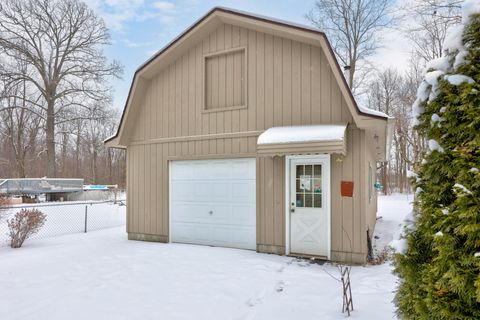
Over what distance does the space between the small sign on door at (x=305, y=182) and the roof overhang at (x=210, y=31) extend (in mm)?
1418

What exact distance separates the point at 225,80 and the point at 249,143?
1.60 metres

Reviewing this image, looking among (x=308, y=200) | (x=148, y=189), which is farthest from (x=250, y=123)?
(x=148, y=189)

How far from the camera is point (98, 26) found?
67.0ft

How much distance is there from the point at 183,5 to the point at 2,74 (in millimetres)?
13517

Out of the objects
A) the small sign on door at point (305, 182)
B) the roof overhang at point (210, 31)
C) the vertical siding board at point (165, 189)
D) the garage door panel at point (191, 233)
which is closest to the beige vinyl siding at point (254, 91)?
the roof overhang at point (210, 31)

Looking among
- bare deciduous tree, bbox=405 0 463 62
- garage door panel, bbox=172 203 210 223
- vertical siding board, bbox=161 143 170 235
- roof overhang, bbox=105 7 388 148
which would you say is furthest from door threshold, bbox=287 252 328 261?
bare deciduous tree, bbox=405 0 463 62

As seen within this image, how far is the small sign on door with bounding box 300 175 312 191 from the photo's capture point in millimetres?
6164

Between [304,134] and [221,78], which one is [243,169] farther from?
[221,78]

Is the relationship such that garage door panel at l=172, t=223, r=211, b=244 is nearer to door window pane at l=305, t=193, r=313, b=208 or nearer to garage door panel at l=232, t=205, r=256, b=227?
garage door panel at l=232, t=205, r=256, b=227

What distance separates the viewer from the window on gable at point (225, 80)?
695cm

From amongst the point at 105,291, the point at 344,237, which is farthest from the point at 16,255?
the point at 344,237

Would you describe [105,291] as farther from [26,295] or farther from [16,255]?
[16,255]

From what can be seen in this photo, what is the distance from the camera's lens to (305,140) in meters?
5.50

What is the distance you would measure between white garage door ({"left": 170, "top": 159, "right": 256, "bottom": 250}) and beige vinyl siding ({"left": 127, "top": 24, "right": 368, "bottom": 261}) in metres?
0.21
